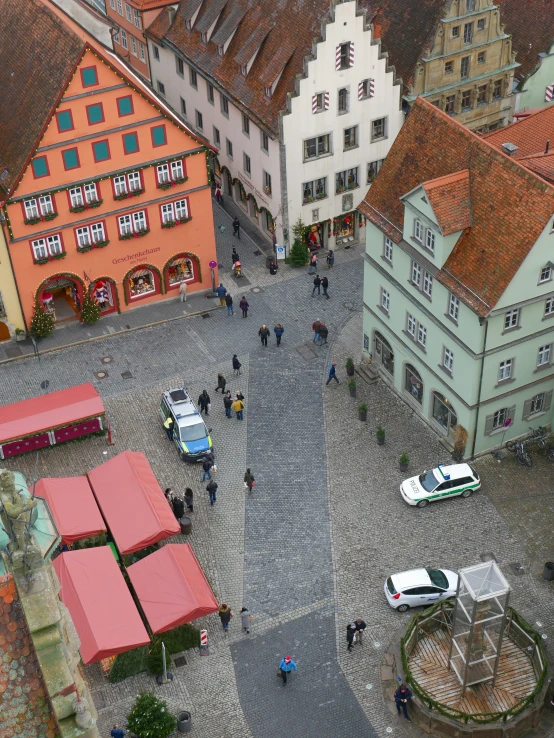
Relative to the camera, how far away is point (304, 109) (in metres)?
67.1

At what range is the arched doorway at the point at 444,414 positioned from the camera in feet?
184

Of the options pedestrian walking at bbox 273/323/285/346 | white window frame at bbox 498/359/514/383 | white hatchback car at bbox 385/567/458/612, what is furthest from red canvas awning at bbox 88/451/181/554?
white window frame at bbox 498/359/514/383

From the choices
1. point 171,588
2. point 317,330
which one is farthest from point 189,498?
point 317,330

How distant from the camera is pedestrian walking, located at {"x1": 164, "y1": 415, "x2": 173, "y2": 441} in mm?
57469

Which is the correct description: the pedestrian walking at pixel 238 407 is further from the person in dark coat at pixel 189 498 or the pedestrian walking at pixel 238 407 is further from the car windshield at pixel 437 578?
the car windshield at pixel 437 578

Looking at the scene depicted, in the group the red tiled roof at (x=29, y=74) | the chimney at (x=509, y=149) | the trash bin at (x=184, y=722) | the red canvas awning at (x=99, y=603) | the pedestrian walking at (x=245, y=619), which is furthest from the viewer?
the red tiled roof at (x=29, y=74)

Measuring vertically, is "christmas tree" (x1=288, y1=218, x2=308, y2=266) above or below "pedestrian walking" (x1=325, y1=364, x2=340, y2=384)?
above

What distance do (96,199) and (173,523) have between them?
21.8 metres

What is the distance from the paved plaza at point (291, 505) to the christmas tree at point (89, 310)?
961mm

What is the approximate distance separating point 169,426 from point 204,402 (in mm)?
2701

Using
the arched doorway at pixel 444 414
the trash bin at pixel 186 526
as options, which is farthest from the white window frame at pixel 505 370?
the trash bin at pixel 186 526

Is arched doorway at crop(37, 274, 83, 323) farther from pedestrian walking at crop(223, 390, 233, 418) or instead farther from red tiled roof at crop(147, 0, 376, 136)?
red tiled roof at crop(147, 0, 376, 136)

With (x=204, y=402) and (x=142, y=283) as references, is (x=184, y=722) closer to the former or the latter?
(x=204, y=402)

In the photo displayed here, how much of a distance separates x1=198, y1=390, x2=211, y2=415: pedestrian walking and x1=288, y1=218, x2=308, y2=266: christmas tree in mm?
15000
